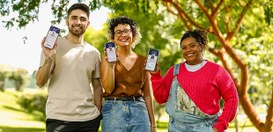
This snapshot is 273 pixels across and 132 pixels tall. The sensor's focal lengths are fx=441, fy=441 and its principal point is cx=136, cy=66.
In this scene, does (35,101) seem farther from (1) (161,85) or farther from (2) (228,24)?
(1) (161,85)

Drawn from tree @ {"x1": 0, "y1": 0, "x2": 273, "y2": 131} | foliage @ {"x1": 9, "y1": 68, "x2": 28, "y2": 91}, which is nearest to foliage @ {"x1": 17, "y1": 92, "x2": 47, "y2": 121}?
tree @ {"x1": 0, "y1": 0, "x2": 273, "y2": 131}

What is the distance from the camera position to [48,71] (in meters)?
3.92

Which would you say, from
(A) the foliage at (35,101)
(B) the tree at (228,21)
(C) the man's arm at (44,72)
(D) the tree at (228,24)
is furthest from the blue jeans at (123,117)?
(A) the foliage at (35,101)

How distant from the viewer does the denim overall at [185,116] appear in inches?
155

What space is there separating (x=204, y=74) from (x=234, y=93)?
32 cm

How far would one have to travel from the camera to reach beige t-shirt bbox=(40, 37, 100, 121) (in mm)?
4000

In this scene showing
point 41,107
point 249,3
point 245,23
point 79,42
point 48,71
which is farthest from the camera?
point 41,107

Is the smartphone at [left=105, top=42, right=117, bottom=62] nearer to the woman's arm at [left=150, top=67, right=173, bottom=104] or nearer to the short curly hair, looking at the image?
the short curly hair

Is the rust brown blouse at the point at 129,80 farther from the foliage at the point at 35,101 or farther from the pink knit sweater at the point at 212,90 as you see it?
the foliage at the point at 35,101

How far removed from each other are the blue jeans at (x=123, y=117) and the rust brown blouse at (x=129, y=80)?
8cm

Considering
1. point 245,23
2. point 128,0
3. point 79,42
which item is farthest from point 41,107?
point 79,42

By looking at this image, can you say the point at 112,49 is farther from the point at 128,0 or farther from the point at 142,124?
the point at 128,0

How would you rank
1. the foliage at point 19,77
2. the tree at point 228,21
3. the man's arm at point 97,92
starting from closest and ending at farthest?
the man's arm at point 97,92
the tree at point 228,21
the foliage at point 19,77

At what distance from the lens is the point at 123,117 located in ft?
13.2
